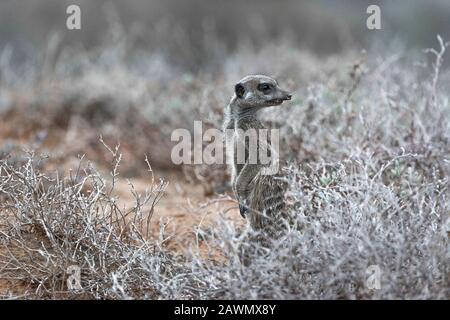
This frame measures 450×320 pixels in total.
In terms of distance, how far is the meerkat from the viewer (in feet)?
13.8

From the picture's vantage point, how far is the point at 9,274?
13.9 feet

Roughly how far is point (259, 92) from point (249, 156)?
446mm

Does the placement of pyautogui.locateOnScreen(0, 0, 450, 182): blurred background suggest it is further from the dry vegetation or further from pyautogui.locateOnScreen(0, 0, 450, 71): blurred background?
pyautogui.locateOnScreen(0, 0, 450, 71): blurred background

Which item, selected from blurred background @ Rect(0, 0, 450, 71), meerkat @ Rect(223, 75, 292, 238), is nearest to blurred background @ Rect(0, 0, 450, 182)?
blurred background @ Rect(0, 0, 450, 71)

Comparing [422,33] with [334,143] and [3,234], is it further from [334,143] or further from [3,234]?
[3,234]

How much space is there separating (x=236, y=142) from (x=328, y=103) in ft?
8.37

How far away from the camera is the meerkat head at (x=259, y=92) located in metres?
4.52

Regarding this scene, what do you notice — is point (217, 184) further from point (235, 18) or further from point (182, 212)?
point (235, 18)

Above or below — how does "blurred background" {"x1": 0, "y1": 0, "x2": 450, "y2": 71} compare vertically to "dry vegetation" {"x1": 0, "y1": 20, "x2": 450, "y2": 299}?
above

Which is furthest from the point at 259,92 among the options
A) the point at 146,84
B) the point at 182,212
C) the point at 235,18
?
the point at 235,18

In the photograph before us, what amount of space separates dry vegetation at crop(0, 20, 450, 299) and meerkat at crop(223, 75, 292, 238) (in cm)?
17

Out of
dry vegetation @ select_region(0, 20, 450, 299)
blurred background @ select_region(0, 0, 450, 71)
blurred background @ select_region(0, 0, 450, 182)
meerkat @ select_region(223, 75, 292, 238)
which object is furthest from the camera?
blurred background @ select_region(0, 0, 450, 71)
